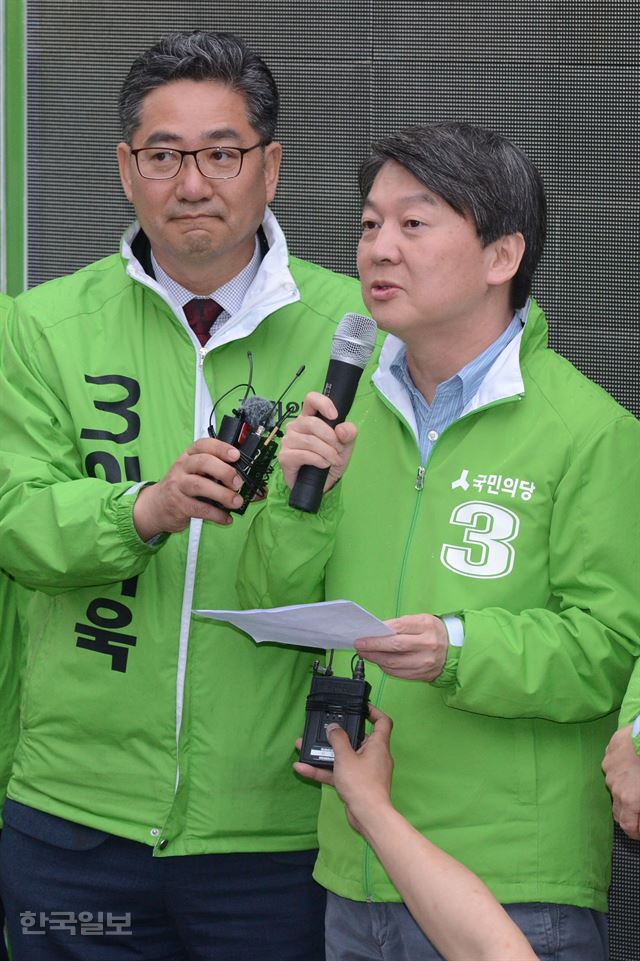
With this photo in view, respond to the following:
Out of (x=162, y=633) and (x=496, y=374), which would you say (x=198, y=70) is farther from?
(x=162, y=633)

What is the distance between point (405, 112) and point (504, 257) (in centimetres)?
128

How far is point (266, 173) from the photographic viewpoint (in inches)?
107

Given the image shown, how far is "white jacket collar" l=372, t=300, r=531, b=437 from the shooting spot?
225 cm

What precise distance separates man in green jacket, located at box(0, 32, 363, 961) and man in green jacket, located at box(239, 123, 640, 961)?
9.7 inches

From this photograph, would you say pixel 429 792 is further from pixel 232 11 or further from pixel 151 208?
pixel 232 11

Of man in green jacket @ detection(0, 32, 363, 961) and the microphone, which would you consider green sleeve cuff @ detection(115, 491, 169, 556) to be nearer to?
man in green jacket @ detection(0, 32, 363, 961)

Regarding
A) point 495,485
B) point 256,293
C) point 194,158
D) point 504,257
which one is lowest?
point 495,485

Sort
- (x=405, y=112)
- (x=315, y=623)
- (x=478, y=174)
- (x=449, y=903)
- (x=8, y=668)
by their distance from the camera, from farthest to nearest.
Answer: (x=405, y=112)
(x=8, y=668)
(x=478, y=174)
(x=315, y=623)
(x=449, y=903)

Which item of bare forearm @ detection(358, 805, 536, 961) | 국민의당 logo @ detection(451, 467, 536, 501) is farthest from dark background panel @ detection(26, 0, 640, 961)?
bare forearm @ detection(358, 805, 536, 961)

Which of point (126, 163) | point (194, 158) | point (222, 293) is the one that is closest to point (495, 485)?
point (222, 293)

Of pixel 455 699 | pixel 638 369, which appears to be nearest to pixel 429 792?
pixel 455 699

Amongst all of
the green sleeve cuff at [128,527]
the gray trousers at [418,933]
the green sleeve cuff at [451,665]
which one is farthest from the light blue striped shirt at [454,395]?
the gray trousers at [418,933]

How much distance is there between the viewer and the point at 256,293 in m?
2.63

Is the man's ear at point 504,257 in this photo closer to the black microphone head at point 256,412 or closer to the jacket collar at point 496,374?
the jacket collar at point 496,374
